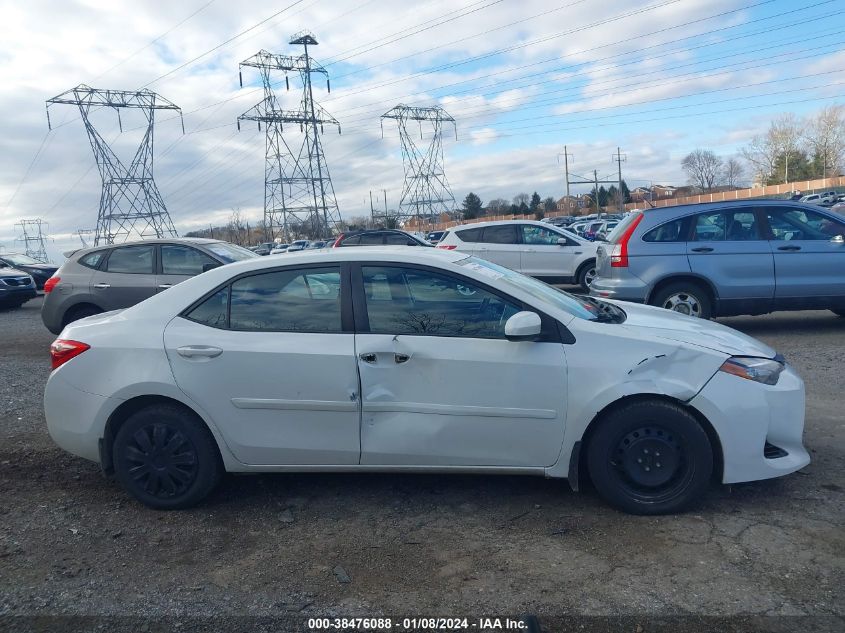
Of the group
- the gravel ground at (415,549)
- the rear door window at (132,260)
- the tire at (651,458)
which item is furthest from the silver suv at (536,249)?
the tire at (651,458)

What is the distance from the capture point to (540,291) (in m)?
4.59

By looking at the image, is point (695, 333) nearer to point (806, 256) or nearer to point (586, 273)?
point (806, 256)

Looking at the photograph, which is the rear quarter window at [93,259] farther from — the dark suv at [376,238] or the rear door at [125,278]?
the dark suv at [376,238]

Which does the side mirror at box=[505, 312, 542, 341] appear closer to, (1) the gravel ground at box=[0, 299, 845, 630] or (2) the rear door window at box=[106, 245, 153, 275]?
(1) the gravel ground at box=[0, 299, 845, 630]

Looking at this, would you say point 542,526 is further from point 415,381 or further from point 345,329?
point 345,329

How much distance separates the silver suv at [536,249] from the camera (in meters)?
15.4

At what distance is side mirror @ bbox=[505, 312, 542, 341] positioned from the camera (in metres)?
3.92

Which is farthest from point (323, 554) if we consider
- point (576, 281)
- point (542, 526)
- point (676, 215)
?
point (576, 281)

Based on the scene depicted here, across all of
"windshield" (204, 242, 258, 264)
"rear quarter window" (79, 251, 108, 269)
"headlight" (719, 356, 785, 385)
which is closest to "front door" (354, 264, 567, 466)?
"headlight" (719, 356, 785, 385)

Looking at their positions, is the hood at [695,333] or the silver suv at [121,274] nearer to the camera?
the hood at [695,333]

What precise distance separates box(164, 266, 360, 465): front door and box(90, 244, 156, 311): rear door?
623cm

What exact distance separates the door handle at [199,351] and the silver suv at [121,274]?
5.95 meters

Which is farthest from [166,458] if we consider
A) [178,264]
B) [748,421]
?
[178,264]

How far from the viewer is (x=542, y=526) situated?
3939mm
